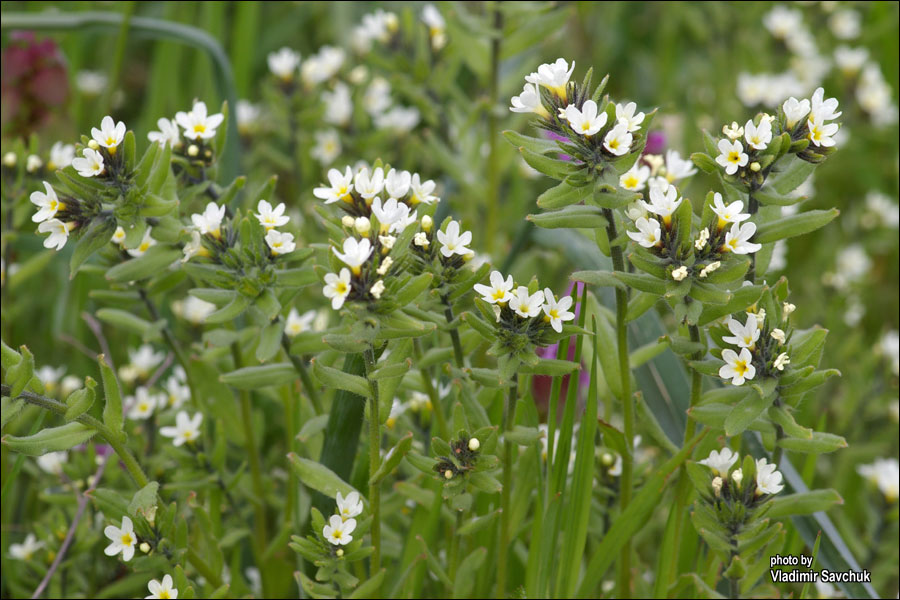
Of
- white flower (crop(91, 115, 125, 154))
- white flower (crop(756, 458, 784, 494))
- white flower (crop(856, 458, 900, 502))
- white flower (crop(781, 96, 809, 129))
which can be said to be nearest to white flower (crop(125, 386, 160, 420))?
white flower (crop(91, 115, 125, 154))

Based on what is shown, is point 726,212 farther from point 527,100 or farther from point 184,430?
point 184,430

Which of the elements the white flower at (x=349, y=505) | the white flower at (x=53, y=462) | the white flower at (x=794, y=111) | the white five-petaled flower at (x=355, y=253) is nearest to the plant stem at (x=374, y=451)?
the white flower at (x=349, y=505)

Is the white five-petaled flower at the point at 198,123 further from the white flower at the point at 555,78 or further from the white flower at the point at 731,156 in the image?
the white flower at the point at 731,156

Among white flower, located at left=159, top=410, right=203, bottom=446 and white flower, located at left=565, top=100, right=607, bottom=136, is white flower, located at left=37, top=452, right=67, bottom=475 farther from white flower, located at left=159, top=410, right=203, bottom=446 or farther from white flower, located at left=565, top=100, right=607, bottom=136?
white flower, located at left=565, top=100, right=607, bottom=136

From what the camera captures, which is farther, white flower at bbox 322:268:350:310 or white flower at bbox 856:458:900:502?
white flower at bbox 856:458:900:502

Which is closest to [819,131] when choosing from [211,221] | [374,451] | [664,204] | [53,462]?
[664,204]
